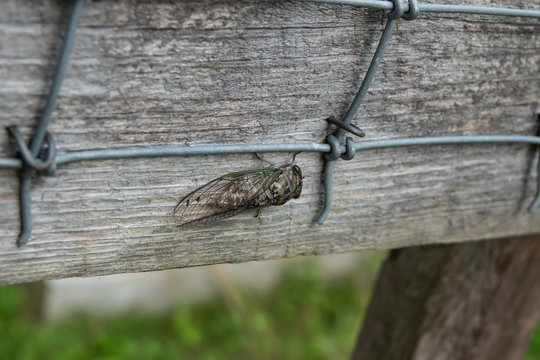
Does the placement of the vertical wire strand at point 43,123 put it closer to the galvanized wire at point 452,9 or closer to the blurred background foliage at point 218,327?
the galvanized wire at point 452,9

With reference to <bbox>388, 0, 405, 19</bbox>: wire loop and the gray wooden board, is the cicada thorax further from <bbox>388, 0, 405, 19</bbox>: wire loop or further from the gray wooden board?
<bbox>388, 0, 405, 19</bbox>: wire loop

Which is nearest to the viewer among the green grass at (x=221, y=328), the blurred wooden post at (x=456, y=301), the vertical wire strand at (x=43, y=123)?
the vertical wire strand at (x=43, y=123)

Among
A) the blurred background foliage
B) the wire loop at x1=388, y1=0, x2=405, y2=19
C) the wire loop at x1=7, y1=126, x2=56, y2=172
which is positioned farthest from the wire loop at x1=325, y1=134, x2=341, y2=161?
the blurred background foliage

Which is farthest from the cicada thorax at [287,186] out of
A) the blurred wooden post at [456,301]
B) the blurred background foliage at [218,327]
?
the blurred background foliage at [218,327]

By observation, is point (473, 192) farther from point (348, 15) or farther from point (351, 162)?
point (348, 15)

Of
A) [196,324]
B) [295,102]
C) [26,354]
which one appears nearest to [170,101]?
[295,102]

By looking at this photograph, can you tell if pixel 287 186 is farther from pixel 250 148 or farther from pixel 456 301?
pixel 456 301
